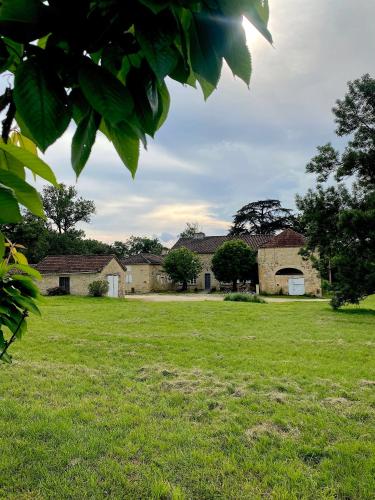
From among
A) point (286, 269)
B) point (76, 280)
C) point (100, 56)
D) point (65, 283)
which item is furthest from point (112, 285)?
point (100, 56)

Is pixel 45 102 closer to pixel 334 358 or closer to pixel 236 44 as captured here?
pixel 236 44

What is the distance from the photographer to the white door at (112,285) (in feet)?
100

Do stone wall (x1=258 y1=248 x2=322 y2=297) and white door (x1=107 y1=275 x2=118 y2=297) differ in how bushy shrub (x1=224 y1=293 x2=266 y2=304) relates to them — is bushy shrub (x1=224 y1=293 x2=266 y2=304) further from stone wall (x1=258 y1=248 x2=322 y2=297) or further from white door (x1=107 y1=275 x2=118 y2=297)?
white door (x1=107 y1=275 x2=118 y2=297)

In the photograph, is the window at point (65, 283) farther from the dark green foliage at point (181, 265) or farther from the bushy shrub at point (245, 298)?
the bushy shrub at point (245, 298)

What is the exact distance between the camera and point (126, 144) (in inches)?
25.7

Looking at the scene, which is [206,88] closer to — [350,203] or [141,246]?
[350,203]

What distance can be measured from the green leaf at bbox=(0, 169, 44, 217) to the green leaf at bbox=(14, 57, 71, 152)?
0.10 metres

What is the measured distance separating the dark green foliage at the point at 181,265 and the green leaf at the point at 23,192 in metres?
37.6

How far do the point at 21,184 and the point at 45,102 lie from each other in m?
0.15

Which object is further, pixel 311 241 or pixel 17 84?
pixel 311 241

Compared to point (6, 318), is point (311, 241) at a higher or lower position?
higher

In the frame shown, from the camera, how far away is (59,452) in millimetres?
3898

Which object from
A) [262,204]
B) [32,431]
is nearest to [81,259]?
[32,431]

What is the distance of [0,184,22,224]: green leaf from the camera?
519 mm
